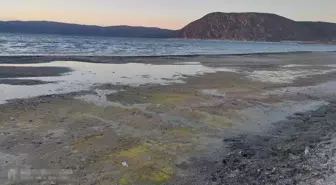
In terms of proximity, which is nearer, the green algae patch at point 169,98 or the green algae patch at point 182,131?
the green algae patch at point 182,131

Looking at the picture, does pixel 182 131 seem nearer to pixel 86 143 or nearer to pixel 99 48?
pixel 86 143

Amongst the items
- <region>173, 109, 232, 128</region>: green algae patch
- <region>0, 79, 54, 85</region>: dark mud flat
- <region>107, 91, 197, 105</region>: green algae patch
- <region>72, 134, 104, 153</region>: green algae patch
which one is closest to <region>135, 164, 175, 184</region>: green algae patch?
<region>72, 134, 104, 153</region>: green algae patch

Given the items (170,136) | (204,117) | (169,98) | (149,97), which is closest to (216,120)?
(204,117)

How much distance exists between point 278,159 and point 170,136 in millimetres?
3197

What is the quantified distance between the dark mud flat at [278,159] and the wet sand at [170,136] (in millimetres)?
21

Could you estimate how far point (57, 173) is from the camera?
23.3ft

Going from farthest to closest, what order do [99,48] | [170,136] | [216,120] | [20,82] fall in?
[99,48] < [20,82] < [216,120] < [170,136]

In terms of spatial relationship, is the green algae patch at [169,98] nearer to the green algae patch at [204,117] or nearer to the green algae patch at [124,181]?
the green algae patch at [204,117]

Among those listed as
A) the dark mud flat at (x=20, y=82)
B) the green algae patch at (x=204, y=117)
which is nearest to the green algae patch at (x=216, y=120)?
the green algae patch at (x=204, y=117)

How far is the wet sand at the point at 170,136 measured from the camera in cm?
727

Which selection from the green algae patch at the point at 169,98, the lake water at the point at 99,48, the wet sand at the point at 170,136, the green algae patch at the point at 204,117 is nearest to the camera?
the wet sand at the point at 170,136

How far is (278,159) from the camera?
8.10 m

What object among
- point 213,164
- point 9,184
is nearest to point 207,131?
point 213,164

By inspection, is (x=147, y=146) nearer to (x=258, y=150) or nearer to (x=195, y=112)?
(x=258, y=150)
